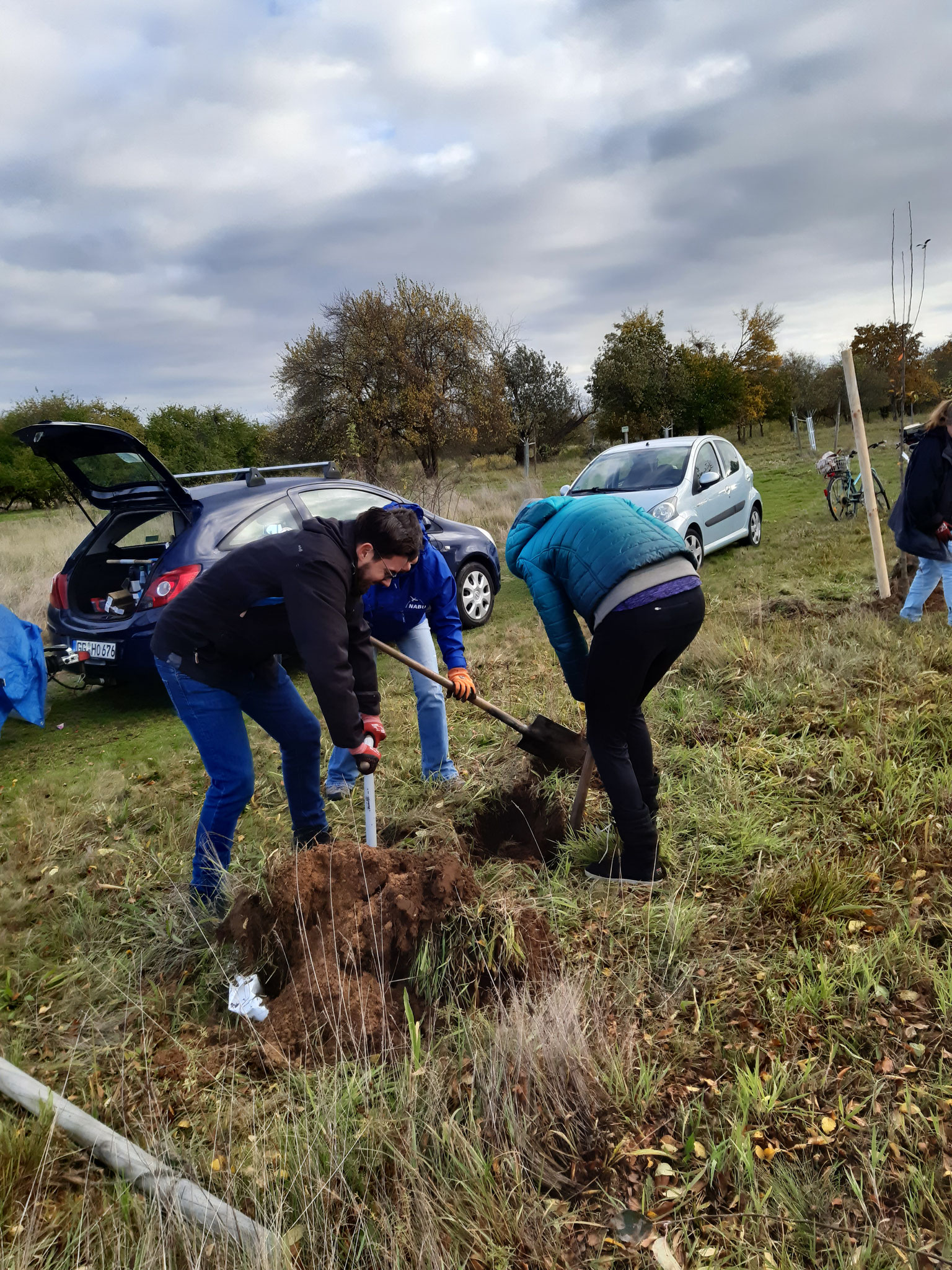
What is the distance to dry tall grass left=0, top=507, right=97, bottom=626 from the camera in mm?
9086

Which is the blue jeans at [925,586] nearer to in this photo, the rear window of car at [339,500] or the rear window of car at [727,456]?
the rear window of car at [339,500]

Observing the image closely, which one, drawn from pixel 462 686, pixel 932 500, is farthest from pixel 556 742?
pixel 932 500

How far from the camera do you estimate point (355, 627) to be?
3299 millimetres

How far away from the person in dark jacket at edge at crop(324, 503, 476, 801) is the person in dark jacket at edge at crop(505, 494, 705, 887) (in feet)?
3.19

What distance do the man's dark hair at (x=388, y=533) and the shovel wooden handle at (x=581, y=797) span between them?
4.36 feet

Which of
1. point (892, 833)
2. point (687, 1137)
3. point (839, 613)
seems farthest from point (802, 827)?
point (839, 613)

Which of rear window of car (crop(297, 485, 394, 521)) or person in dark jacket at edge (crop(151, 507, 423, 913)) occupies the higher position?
rear window of car (crop(297, 485, 394, 521))

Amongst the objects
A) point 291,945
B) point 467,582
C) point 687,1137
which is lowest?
point 687,1137

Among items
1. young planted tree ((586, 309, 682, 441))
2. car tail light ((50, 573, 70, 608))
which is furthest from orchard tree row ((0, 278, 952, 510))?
car tail light ((50, 573, 70, 608))

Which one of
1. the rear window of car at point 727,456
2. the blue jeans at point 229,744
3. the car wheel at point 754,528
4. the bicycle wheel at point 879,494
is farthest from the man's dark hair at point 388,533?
the bicycle wheel at point 879,494

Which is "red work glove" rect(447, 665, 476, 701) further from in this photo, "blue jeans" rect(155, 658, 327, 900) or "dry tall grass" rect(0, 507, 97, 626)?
"dry tall grass" rect(0, 507, 97, 626)

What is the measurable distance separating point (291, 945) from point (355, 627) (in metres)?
1.31

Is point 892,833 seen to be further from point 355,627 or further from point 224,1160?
point 224,1160

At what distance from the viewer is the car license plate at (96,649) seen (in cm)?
546
